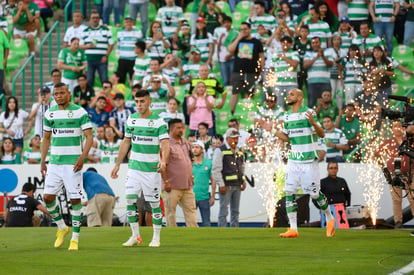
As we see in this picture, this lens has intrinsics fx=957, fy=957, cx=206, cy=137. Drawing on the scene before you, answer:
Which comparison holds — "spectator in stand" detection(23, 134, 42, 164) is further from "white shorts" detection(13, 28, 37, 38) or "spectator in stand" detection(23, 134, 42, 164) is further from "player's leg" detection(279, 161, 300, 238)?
"player's leg" detection(279, 161, 300, 238)

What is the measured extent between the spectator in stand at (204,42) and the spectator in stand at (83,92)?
125 inches

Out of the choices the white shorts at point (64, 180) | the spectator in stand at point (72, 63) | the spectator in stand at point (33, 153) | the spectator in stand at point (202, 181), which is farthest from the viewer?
the spectator in stand at point (72, 63)

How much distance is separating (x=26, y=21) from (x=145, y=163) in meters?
15.2

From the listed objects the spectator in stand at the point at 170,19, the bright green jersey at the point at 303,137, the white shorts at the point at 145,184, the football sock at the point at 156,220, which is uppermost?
the spectator in stand at the point at 170,19

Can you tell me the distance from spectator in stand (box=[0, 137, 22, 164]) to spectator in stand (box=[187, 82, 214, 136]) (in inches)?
173

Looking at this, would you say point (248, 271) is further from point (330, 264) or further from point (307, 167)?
point (307, 167)

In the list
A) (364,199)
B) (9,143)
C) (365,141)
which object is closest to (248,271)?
(364,199)

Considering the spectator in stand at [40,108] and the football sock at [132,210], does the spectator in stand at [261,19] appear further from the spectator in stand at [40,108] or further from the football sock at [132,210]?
the football sock at [132,210]

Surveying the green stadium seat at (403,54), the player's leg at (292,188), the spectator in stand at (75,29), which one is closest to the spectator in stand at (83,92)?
the spectator in stand at (75,29)

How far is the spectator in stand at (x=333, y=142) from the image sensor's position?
22.4 metres

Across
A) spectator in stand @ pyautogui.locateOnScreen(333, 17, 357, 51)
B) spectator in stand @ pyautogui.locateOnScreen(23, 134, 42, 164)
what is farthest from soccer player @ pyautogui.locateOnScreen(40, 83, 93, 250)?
spectator in stand @ pyautogui.locateOnScreen(333, 17, 357, 51)

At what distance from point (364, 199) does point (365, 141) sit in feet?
6.84

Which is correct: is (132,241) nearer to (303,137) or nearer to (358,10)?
(303,137)

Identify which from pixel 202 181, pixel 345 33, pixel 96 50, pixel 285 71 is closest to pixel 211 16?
pixel 96 50
